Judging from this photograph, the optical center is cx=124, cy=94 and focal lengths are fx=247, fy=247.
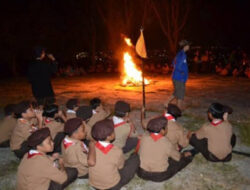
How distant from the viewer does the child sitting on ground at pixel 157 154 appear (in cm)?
359

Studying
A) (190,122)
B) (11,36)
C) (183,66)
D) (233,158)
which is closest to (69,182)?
(233,158)

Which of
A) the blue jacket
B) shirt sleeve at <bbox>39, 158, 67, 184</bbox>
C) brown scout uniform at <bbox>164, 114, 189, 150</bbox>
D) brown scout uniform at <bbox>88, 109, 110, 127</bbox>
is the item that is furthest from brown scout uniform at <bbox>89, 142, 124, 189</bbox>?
the blue jacket

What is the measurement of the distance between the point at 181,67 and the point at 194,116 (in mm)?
1436

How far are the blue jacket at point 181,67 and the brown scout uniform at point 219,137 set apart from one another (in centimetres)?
284

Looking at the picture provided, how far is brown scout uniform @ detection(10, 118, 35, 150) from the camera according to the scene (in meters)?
4.48

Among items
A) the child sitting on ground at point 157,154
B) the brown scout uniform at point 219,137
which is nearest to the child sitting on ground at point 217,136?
the brown scout uniform at point 219,137

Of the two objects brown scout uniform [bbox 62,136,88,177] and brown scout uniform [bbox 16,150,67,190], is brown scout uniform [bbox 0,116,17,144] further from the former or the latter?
brown scout uniform [bbox 16,150,67,190]

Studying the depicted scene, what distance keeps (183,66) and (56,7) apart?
1927 cm

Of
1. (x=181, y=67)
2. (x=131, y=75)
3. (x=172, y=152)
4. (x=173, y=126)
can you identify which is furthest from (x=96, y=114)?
(x=131, y=75)

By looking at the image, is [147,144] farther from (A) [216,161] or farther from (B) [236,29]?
(B) [236,29]

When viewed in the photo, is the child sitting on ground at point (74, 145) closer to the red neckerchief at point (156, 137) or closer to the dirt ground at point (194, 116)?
the dirt ground at point (194, 116)

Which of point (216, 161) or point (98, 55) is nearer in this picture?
point (216, 161)

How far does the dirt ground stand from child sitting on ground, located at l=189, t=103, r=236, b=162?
0.19 metres

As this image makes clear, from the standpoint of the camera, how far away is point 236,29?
73.3 feet
